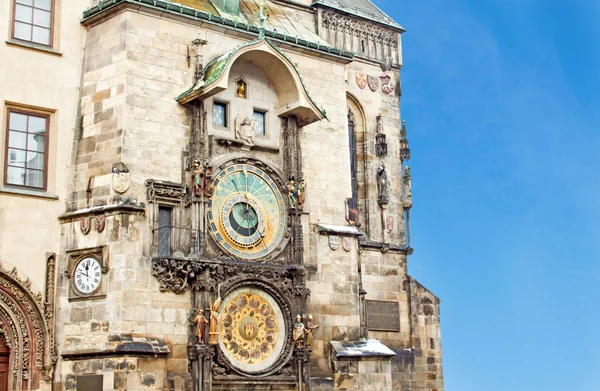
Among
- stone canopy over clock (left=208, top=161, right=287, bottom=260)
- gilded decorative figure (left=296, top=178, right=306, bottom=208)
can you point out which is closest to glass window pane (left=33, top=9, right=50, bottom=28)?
stone canopy over clock (left=208, top=161, right=287, bottom=260)

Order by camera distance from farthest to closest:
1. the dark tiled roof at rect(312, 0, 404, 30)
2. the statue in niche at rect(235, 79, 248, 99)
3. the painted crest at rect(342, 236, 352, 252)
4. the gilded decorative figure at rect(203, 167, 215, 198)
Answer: the dark tiled roof at rect(312, 0, 404, 30) → the painted crest at rect(342, 236, 352, 252) → the statue in niche at rect(235, 79, 248, 99) → the gilded decorative figure at rect(203, 167, 215, 198)

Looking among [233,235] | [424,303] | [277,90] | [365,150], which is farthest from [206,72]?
[424,303]

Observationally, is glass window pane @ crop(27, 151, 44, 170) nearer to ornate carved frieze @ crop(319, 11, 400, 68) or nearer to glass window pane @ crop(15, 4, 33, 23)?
glass window pane @ crop(15, 4, 33, 23)

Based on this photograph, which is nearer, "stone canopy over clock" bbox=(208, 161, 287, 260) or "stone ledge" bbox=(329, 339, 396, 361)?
"stone canopy over clock" bbox=(208, 161, 287, 260)

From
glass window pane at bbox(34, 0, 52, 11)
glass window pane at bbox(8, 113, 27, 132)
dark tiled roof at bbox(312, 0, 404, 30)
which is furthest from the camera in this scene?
dark tiled roof at bbox(312, 0, 404, 30)

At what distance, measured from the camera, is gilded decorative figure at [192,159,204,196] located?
21.8 m

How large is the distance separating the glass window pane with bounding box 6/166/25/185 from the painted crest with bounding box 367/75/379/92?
11.7 meters

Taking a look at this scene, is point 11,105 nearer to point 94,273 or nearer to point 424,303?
point 94,273

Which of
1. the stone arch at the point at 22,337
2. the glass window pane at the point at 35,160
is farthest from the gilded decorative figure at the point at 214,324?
the glass window pane at the point at 35,160

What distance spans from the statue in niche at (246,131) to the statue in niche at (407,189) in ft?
26.3

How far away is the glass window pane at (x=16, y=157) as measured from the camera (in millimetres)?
21406

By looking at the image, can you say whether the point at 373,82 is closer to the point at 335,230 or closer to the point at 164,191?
the point at 335,230

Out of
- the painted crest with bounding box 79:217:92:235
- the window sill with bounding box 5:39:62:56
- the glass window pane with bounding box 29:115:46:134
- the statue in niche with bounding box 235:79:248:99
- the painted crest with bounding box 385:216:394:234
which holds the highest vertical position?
the window sill with bounding box 5:39:62:56

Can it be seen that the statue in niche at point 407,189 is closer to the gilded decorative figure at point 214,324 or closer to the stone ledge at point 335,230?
the stone ledge at point 335,230
